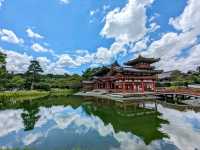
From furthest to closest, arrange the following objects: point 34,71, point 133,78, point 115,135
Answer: point 34,71 < point 133,78 < point 115,135

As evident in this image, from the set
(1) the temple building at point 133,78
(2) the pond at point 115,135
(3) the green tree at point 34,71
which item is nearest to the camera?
(2) the pond at point 115,135

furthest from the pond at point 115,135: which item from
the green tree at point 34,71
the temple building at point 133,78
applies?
the green tree at point 34,71

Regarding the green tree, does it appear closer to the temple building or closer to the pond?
the temple building

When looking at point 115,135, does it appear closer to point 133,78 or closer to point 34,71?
point 133,78

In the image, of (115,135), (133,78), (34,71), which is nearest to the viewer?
(115,135)

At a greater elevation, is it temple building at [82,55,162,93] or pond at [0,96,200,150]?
temple building at [82,55,162,93]

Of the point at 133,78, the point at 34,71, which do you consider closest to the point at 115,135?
the point at 133,78

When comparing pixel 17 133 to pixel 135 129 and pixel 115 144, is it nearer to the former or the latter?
pixel 115 144

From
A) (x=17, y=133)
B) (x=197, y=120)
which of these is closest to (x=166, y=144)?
(x=197, y=120)

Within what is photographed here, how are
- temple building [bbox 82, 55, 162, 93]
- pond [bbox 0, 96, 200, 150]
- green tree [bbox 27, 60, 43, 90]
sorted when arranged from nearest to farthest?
pond [bbox 0, 96, 200, 150] < temple building [bbox 82, 55, 162, 93] < green tree [bbox 27, 60, 43, 90]

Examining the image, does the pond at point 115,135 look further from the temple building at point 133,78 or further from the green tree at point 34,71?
the green tree at point 34,71

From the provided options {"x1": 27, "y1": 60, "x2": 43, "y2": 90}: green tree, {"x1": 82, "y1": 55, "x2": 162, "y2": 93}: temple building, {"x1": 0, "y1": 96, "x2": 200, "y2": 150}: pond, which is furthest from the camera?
{"x1": 27, "y1": 60, "x2": 43, "y2": 90}: green tree

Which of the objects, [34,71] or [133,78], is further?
[34,71]

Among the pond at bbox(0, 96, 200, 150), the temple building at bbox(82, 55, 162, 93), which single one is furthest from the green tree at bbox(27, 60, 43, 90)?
the pond at bbox(0, 96, 200, 150)
